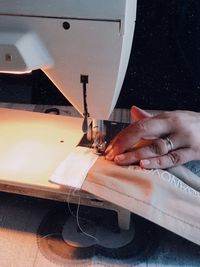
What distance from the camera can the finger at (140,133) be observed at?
29.2 inches

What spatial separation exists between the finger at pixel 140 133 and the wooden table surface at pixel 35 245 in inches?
6.9

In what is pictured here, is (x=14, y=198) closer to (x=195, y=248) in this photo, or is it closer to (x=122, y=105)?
(x=195, y=248)

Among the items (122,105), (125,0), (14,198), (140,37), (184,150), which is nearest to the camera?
(125,0)

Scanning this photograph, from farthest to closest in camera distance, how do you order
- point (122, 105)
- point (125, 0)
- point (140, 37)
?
point (122, 105) < point (140, 37) < point (125, 0)

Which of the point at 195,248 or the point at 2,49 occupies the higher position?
the point at 2,49

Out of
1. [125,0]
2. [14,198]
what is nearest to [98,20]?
[125,0]

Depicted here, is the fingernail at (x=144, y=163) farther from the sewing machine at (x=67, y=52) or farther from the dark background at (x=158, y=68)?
the dark background at (x=158, y=68)

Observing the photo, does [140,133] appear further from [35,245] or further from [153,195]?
[35,245]

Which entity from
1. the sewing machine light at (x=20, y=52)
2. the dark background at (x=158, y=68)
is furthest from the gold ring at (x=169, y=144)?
the dark background at (x=158, y=68)

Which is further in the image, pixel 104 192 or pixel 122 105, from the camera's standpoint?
pixel 122 105

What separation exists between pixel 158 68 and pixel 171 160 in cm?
50

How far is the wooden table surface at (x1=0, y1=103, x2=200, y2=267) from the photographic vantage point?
691 millimetres

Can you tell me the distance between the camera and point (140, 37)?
114 centimetres

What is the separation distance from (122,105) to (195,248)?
0.63m
